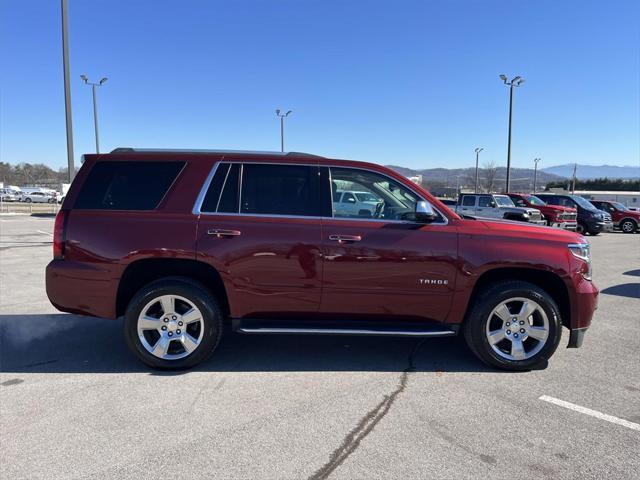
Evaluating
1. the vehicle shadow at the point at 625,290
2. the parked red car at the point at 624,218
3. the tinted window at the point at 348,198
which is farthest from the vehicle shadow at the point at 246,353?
the parked red car at the point at 624,218

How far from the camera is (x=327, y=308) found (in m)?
4.22

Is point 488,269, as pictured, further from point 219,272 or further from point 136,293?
point 136,293

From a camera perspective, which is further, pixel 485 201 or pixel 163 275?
pixel 485 201

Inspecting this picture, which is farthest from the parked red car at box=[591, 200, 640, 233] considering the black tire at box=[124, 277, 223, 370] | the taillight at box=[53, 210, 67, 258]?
the taillight at box=[53, 210, 67, 258]

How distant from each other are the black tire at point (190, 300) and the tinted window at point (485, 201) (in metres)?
17.1

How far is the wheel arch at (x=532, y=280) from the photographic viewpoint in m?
4.29

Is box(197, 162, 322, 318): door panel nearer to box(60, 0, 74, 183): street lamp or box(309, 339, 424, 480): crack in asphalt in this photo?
box(309, 339, 424, 480): crack in asphalt

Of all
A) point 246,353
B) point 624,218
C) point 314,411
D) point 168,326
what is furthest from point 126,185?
point 624,218

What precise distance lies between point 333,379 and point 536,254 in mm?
2097

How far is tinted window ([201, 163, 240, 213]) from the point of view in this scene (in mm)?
4211

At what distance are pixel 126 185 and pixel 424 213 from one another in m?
2.70

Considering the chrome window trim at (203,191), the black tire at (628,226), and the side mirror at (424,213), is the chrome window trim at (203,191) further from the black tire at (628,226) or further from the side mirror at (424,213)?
the black tire at (628,226)

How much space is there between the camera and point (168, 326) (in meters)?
4.20

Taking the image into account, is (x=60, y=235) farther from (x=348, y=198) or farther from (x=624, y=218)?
(x=624, y=218)
